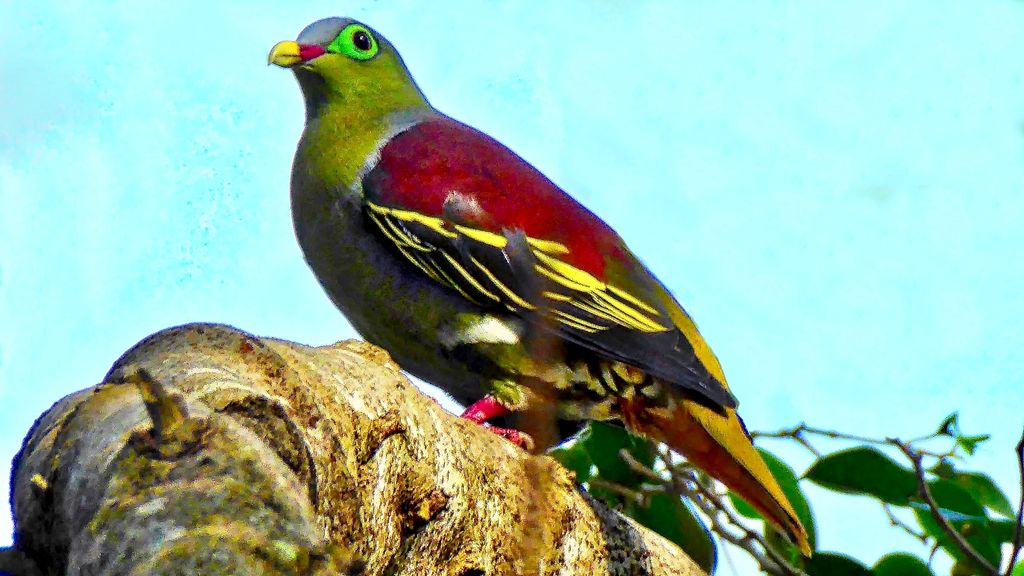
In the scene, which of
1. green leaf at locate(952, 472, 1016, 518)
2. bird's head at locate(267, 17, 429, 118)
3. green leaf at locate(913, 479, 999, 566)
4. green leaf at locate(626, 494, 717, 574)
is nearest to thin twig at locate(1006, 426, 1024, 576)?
green leaf at locate(913, 479, 999, 566)

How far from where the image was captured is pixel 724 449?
11.1 feet

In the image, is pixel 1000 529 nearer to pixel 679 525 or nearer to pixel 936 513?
pixel 936 513

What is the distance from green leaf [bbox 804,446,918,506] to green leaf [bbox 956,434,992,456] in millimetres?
315

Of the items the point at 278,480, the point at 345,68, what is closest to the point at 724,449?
the point at 345,68

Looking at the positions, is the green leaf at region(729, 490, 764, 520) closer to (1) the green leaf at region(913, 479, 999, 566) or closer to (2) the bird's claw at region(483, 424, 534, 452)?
(1) the green leaf at region(913, 479, 999, 566)

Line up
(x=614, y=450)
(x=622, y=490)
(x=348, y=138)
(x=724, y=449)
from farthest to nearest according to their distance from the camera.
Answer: (x=614, y=450) → (x=348, y=138) → (x=622, y=490) → (x=724, y=449)

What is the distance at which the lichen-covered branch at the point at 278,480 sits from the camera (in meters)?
1.25

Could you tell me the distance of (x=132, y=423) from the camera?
1479 millimetres

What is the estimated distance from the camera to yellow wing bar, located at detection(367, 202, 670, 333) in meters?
3.28

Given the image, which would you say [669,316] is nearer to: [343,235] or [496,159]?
[496,159]

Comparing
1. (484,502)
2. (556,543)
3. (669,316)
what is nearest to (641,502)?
(669,316)

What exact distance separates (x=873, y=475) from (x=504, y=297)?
4.22 ft

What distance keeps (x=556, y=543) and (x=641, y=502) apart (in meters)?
1.06

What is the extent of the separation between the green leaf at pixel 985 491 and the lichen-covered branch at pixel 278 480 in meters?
1.38
